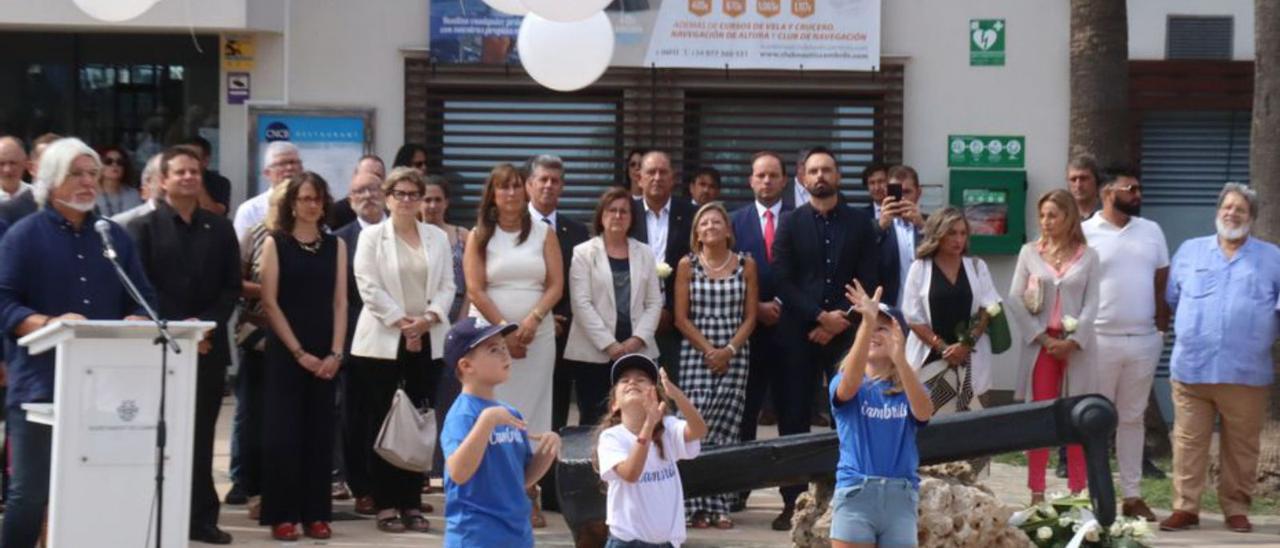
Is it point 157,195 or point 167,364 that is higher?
point 157,195

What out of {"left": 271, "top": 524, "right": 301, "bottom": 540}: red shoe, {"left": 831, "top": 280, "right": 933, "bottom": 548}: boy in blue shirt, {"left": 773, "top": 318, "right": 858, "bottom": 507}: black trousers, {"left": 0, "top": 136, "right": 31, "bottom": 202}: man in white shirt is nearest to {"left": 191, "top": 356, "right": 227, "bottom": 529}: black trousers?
{"left": 271, "top": 524, "right": 301, "bottom": 540}: red shoe

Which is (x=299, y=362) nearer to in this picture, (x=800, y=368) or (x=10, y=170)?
(x=10, y=170)

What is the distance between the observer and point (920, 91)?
15469mm

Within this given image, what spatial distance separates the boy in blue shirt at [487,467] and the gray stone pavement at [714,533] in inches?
128

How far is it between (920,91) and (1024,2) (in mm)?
1058

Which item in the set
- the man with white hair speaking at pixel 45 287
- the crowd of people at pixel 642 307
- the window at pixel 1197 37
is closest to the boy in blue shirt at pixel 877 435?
the crowd of people at pixel 642 307

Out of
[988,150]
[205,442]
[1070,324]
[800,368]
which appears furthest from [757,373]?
[988,150]

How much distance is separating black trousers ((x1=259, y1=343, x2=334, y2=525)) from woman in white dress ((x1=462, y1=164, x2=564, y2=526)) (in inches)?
42.3

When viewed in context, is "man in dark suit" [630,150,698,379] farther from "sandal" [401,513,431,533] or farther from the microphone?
the microphone

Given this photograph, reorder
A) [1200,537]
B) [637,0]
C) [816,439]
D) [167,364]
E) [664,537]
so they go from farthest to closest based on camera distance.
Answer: [637,0], [1200,537], [816,439], [167,364], [664,537]

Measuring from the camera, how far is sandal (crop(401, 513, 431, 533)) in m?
10.6

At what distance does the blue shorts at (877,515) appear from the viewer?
25.5 ft

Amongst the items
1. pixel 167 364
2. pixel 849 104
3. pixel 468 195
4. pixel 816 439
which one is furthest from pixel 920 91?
pixel 167 364

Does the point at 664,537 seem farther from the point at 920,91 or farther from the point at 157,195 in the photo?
the point at 920,91
